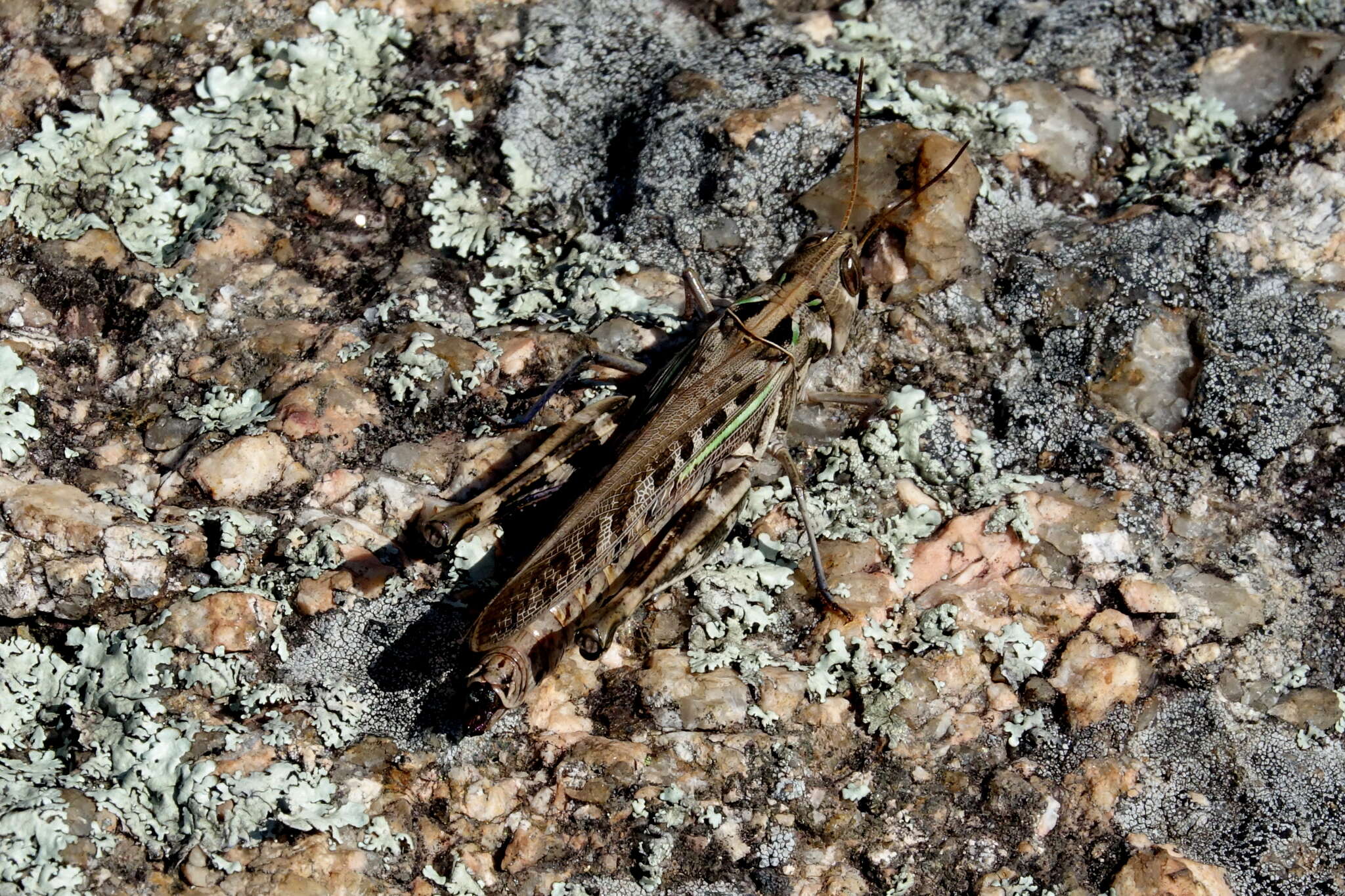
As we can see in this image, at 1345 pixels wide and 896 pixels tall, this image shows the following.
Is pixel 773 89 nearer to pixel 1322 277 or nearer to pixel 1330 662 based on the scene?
pixel 1322 277

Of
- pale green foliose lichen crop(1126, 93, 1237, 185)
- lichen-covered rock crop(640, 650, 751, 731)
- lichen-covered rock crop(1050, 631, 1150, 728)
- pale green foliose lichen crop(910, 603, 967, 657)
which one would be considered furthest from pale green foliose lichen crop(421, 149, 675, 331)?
pale green foliose lichen crop(1126, 93, 1237, 185)

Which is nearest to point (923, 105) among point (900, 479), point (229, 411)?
point (900, 479)

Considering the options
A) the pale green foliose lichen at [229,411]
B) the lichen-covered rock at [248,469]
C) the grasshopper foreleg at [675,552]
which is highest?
the pale green foliose lichen at [229,411]

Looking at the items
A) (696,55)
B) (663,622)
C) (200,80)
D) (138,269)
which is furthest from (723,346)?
(200,80)

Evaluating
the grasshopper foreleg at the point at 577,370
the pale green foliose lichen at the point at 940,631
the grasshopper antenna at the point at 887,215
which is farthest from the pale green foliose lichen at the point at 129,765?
the grasshopper antenna at the point at 887,215

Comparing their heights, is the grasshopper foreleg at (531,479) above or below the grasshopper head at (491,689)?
above

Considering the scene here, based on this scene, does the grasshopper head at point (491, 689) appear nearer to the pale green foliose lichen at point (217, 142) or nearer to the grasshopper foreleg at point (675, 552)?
the grasshopper foreleg at point (675, 552)

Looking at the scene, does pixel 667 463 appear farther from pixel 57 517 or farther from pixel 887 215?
pixel 57 517
